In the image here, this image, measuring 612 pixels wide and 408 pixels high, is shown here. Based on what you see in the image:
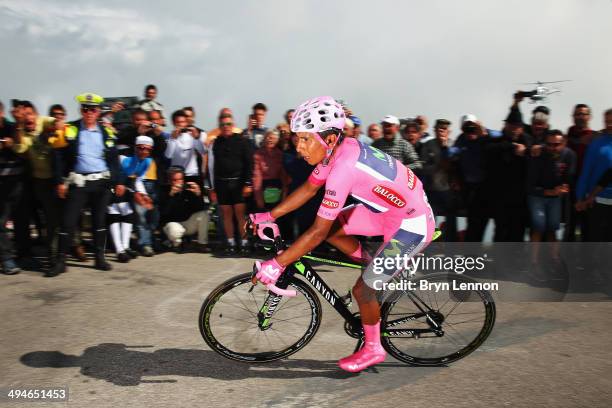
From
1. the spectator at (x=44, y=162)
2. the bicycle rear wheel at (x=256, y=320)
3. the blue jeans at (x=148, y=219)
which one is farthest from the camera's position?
the blue jeans at (x=148, y=219)

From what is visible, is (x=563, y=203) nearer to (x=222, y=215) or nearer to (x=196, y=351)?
(x=222, y=215)

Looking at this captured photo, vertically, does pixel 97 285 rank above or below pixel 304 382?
above

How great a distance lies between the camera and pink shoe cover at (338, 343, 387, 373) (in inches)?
172

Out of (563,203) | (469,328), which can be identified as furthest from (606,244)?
(469,328)

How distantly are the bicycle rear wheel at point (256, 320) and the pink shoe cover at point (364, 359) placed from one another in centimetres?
40

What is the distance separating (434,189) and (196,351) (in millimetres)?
4570

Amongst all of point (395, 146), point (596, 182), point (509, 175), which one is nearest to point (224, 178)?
point (395, 146)

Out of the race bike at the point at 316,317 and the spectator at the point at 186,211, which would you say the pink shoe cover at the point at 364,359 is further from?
the spectator at the point at 186,211

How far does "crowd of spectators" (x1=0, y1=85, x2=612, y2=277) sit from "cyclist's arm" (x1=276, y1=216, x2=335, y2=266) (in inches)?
160

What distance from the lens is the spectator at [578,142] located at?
7.91m

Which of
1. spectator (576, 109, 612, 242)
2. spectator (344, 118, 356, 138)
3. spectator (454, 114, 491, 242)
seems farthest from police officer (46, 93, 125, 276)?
spectator (576, 109, 612, 242)

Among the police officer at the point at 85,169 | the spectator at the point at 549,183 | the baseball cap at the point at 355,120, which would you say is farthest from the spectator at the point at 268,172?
the spectator at the point at 549,183

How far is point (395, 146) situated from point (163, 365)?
15.3 ft

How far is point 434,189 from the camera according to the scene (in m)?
8.24
